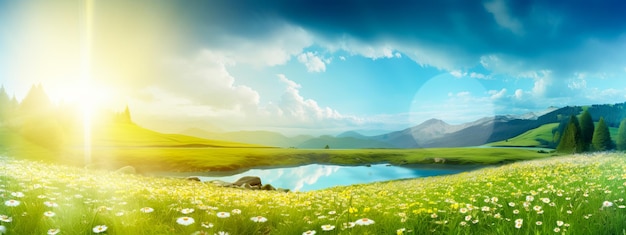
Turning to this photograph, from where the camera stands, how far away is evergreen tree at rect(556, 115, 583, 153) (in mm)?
42781

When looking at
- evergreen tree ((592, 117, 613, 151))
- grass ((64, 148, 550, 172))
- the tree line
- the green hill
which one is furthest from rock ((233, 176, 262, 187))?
the green hill

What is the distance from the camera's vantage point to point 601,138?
143 feet

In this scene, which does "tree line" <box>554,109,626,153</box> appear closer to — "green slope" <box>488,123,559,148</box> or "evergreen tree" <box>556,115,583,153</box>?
"evergreen tree" <box>556,115,583,153</box>

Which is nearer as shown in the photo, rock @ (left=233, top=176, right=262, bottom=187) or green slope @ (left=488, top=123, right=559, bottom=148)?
rock @ (left=233, top=176, right=262, bottom=187)

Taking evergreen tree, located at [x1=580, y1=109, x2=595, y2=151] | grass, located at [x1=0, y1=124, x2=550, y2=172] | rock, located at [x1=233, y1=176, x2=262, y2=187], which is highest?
evergreen tree, located at [x1=580, y1=109, x2=595, y2=151]

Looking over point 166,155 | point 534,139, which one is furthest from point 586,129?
point 534,139

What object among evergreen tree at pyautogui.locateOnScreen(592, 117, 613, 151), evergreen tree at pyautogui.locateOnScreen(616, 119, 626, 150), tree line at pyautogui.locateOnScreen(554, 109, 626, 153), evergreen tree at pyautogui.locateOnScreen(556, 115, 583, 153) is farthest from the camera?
evergreen tree at pyautogui.locateOnScreen(556, 115, 583, 153)

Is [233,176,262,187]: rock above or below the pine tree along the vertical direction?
below

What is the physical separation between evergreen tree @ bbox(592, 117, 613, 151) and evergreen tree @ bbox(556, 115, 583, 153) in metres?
1.80

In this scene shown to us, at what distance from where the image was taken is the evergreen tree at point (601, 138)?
42.7 metres

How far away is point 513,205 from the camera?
4855 millimetres

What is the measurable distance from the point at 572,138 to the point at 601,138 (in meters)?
3.35

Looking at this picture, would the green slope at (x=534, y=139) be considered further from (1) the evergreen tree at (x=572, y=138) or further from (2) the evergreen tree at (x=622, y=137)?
(2) the evergreen tree at (x=622, y=137)

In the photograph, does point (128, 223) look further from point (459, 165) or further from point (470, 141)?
point (470, 141)
